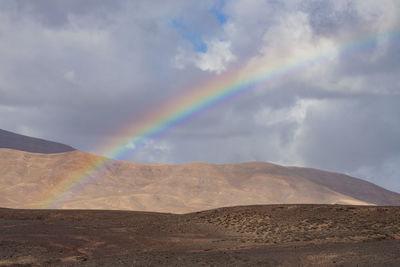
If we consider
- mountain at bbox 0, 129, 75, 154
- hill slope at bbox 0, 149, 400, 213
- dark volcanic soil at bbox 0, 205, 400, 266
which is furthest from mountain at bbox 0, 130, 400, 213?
dark volcanic soil at bbox 0, 205, 400, 266

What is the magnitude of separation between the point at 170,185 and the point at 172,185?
0.64 meters

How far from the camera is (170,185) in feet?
513

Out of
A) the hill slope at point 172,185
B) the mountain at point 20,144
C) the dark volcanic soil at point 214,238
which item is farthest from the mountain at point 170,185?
the dark volcanic soil at point 214,238

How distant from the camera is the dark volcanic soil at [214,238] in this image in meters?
22.2

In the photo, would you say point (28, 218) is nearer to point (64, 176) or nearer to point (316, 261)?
point (316, 261)

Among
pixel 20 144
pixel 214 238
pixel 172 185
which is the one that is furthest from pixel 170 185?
pixel 214 238

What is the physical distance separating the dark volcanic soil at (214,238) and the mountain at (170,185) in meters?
89.1

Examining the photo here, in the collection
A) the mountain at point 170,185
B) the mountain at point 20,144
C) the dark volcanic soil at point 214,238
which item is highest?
the mountain at point 20,144

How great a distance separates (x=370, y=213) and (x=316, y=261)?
589 inches

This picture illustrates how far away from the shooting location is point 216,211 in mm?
40156

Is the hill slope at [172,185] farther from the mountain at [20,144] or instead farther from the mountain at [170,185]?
the mountain at [20,144]

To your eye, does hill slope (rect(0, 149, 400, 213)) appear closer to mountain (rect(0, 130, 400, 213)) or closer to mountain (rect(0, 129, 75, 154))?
mountain (rect(0, 130, 400, 213))

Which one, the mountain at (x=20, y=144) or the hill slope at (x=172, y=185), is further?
the mountain at (x=20, y=144)

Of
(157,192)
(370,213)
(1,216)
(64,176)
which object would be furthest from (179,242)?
(64,176)
